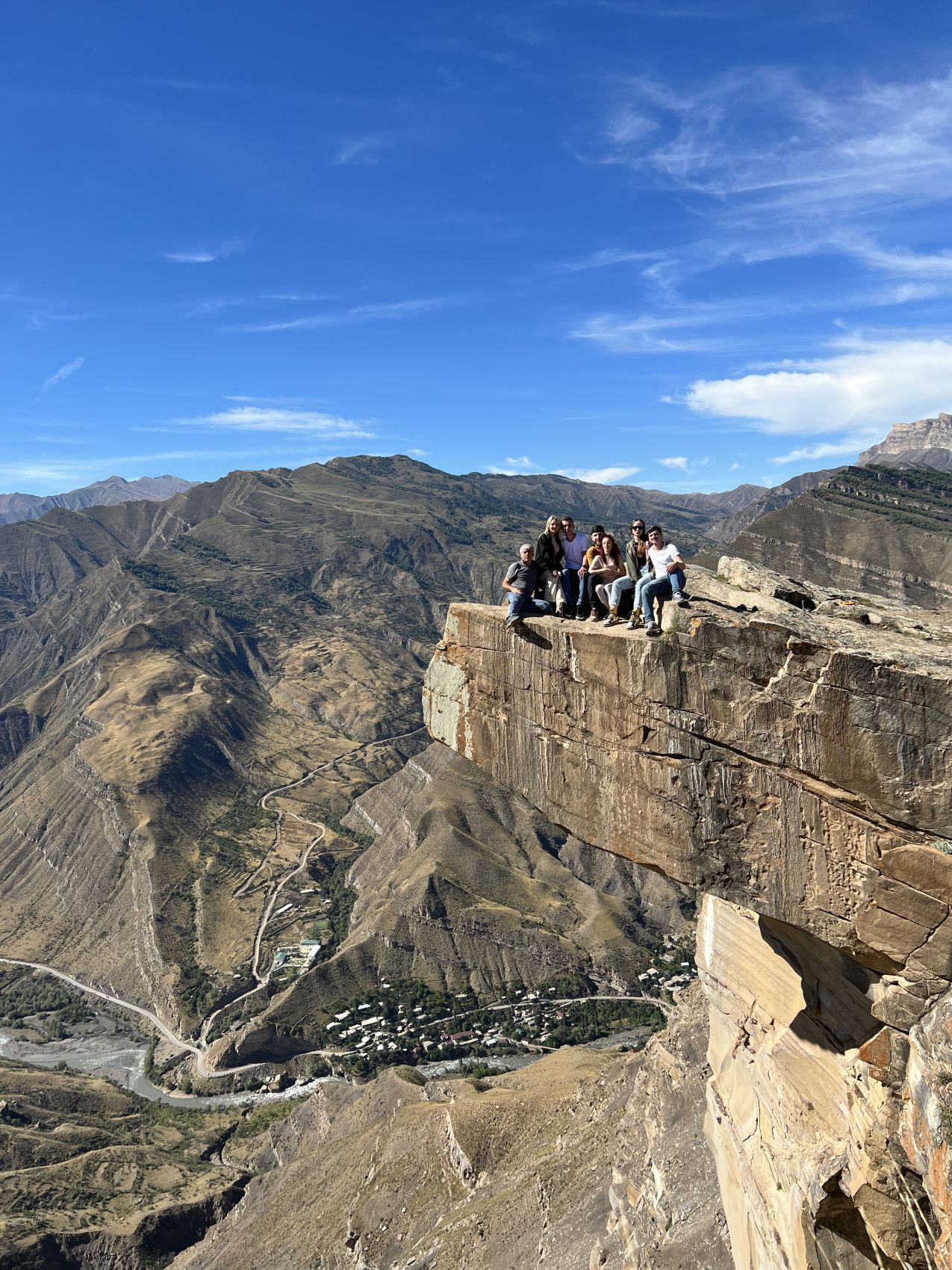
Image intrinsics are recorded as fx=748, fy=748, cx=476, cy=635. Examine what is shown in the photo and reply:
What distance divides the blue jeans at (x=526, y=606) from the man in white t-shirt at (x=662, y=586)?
3.06 m

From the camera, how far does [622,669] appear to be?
14.1 metres

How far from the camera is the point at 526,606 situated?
16.9 meters

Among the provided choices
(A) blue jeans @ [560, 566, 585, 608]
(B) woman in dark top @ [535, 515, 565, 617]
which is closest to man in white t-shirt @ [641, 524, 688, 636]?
(A) blue jeans @ [560, 566, 585, 608]

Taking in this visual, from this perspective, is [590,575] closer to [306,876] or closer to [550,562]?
[550,562]

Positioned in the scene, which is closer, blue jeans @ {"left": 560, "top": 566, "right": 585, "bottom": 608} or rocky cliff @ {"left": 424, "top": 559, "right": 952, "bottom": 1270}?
rocky cliff @ {"left": 424, "top": 559, "right": 952, "bottom": 1270}

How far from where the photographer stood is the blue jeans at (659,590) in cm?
1394

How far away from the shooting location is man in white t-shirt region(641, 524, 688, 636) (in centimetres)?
1381

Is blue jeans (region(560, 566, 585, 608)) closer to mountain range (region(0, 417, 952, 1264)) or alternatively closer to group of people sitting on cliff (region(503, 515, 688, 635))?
group of people sitting on cliff (region(503, 515, 688, 635))

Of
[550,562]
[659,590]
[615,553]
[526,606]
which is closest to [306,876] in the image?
[526,606]

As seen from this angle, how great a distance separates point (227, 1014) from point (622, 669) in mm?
116386

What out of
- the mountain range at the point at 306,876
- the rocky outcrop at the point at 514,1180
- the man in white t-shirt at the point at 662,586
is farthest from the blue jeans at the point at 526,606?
the mountain range at the point at 306,876

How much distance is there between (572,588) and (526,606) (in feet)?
3.65

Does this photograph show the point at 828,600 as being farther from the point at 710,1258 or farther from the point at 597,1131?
the point at 597,1131

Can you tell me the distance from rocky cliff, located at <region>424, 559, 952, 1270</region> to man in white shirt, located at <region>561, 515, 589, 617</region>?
3.78ft
